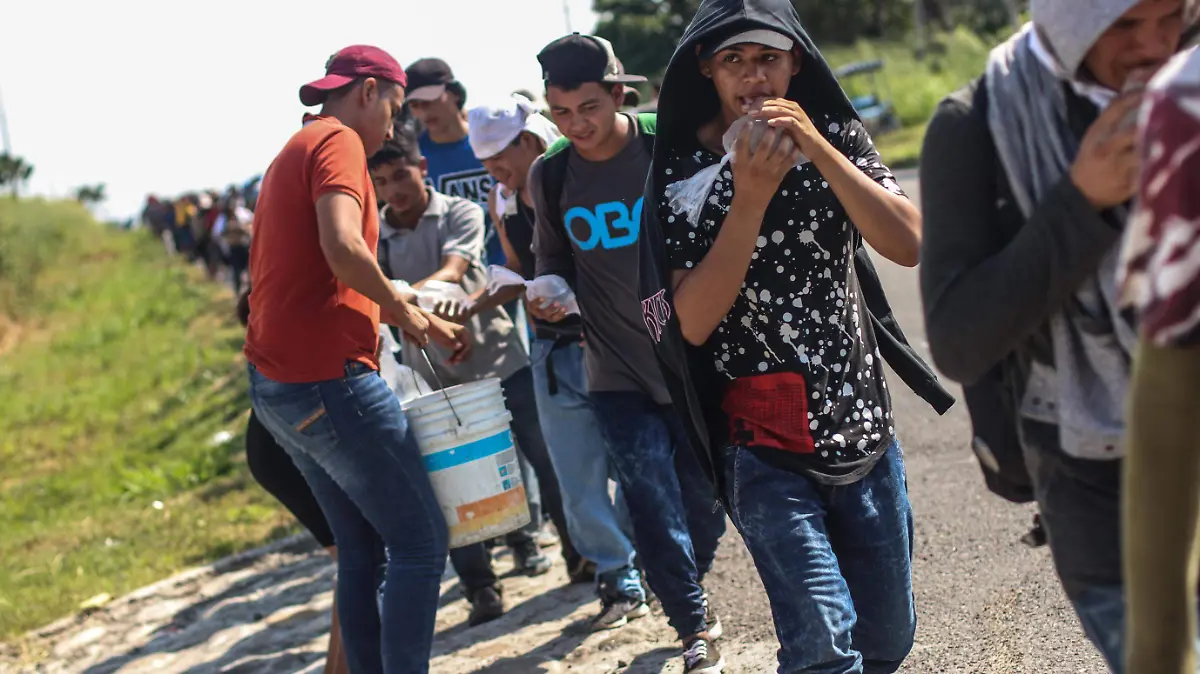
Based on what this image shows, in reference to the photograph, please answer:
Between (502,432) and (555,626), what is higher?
(502,432)

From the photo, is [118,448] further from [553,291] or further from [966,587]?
[966,587]

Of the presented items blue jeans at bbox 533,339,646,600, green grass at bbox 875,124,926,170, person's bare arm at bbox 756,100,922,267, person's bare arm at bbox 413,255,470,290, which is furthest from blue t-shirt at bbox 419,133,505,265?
green grass at bbox 875,124,926,170

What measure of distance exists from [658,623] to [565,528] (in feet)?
2.85

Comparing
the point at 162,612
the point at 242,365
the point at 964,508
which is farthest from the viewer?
the point at 242,365

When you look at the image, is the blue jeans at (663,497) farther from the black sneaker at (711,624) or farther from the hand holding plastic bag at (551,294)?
the hand holding plastic bag at (551,294)

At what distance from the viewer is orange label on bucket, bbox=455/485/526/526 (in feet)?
14.1

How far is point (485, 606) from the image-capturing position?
5.70 m

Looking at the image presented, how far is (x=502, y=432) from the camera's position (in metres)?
4.42

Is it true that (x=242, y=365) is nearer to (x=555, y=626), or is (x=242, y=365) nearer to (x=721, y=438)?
(x=555, y=626)

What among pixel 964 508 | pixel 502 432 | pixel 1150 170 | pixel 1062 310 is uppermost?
pixel 1150 170

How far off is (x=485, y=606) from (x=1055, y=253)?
13.4 ft

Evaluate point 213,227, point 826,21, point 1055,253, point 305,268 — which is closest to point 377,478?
point 305,268

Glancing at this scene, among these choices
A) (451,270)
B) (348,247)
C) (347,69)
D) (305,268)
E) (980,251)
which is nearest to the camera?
(980,251)

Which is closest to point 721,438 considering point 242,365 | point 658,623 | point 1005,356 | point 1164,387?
point 1005,356
